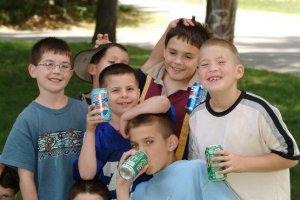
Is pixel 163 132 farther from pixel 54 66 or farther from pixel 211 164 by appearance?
pixel 54 66

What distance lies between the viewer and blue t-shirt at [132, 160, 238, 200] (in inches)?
122

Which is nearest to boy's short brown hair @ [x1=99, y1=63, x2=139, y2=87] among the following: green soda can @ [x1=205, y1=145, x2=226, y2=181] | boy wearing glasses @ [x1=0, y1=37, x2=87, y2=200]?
boy wearing glasses @ [x1=0, y1=37, x2=87, y2=200]

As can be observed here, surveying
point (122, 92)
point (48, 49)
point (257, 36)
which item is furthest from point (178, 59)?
point (257, 36)

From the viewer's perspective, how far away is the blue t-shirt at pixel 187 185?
3.11m

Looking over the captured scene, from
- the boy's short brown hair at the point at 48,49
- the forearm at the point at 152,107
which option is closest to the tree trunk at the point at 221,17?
the boy's short brown hair at the point at 48,49

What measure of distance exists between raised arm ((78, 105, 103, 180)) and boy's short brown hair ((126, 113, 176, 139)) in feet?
0.68

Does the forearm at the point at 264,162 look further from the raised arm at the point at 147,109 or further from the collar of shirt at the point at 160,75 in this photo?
the collar of shirt at the point at 160,75

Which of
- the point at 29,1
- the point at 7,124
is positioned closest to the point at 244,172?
the point at 7,124

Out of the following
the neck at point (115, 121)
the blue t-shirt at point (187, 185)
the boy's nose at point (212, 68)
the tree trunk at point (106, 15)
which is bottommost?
the tree trunk at point (106, 15)

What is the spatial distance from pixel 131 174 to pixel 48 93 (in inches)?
40.7

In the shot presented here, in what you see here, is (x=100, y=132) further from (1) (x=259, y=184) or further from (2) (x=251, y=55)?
(2) (x=251, y=55)

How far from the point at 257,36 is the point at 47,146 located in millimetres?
18001

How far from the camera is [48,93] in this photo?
3.75 meters

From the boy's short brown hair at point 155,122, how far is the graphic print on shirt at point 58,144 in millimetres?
502
